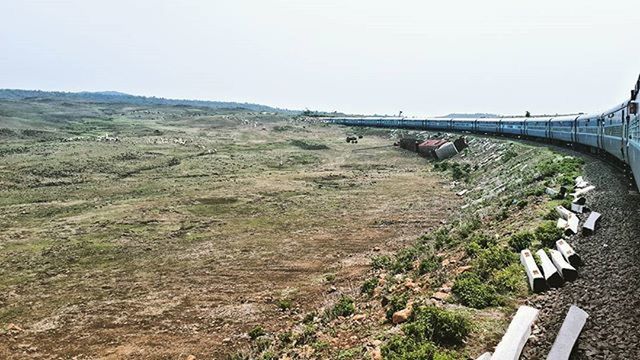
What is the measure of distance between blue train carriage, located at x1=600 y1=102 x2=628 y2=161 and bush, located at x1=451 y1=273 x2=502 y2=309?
1429 centimetres

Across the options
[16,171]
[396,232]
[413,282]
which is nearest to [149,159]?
[16,171]

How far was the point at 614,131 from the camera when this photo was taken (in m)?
22.7

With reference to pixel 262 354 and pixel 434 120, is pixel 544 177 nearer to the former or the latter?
pixel 262 354

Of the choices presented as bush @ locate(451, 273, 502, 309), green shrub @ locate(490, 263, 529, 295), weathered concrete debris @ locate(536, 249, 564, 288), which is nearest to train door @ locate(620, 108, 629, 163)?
weathered concrete debris @ locate(536, 249, 564, 288)

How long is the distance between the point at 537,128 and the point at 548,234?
34392mm

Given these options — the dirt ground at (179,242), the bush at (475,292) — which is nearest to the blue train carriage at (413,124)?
the dirt ground at (179,242)

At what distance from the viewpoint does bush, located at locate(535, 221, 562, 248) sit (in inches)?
486

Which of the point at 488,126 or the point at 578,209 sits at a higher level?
the point at 488,126

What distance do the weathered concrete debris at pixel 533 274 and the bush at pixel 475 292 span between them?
81cm

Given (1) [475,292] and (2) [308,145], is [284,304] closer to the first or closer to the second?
(1) [475,292]

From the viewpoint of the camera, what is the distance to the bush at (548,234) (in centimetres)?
1234

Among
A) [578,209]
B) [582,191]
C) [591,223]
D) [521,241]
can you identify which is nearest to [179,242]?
[521,241]

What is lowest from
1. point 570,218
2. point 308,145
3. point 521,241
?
point 521,241

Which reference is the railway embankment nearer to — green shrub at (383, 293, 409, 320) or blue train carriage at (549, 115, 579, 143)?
green shrub at (383, 293, 409, 320)
